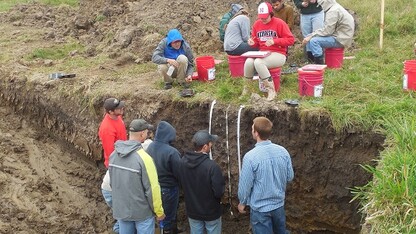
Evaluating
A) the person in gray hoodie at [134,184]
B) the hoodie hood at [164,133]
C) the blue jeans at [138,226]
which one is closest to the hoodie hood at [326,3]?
the hoodie hood at [164,133]

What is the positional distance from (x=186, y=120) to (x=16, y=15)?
8550mm

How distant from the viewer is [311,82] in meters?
7.55

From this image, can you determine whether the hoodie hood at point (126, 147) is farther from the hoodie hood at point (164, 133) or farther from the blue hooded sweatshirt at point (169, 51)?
the blue hooded sweatshirt at point (169, 51)

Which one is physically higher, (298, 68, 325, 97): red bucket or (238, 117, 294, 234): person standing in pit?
(298, 68, 325, 97): red bucket

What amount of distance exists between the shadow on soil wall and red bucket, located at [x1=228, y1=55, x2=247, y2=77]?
1147 mm

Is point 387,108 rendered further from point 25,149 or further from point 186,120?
point 25,149

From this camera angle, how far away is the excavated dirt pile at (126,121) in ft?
23.8

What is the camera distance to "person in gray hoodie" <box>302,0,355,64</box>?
8664mm

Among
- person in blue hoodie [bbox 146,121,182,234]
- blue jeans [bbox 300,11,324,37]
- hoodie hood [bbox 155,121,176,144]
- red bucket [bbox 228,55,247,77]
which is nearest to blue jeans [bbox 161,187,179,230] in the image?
person in blue hoodie [bbox 146,121,182,234]

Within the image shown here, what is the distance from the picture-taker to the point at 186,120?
7.98m

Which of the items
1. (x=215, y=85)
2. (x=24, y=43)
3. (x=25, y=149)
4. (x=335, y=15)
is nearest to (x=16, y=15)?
(x=24, y=43)

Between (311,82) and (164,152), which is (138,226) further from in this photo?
(311,82)

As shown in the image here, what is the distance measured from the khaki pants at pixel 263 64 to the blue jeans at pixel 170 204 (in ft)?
7.35

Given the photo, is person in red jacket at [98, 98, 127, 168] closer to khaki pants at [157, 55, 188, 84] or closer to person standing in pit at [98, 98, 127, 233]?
person standing in pit at [98, 98, 127, 233]
